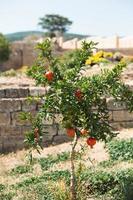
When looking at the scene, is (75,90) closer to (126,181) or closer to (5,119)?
(126,181)

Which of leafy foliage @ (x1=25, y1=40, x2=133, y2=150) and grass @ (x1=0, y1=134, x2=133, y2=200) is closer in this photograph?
leafy foliage @ (x1=25, y1=40, x2=133, y2=150)

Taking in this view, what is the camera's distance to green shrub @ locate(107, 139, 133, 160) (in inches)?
382

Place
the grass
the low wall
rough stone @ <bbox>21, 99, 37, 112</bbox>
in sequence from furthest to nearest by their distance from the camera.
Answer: rough stone @ <bbox>21, 99, 37, 112</bbox> → the low wall → the grass

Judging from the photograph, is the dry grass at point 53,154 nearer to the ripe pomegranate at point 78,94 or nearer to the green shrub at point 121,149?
the green shrub at point 121,149

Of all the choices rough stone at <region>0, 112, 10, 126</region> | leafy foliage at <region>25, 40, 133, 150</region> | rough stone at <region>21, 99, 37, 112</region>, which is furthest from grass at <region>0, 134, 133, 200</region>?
rough stone at <region>21, 99, 37, 112</region>

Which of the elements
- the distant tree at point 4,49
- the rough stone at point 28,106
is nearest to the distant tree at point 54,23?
the distant tree at point 4,49

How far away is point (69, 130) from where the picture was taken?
7.02 meters

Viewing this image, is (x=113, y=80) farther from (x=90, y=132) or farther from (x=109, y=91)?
(x=90, y=132)

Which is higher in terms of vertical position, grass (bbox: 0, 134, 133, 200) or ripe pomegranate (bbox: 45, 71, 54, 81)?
ripe pomegranate (bbox: 45, 71, 54, 81)

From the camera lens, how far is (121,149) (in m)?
10.1

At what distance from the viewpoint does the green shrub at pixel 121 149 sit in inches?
382

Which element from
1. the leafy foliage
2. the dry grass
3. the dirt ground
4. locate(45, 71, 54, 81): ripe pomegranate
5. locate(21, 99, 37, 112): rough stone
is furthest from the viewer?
locate(21, 99, 37, 112): rough stone

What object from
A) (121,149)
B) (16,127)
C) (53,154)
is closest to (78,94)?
(121,149)

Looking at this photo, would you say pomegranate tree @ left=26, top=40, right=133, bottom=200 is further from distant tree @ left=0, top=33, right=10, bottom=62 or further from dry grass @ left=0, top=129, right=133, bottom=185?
distant tree @ left=0, top=33, right=10, bottom=62
